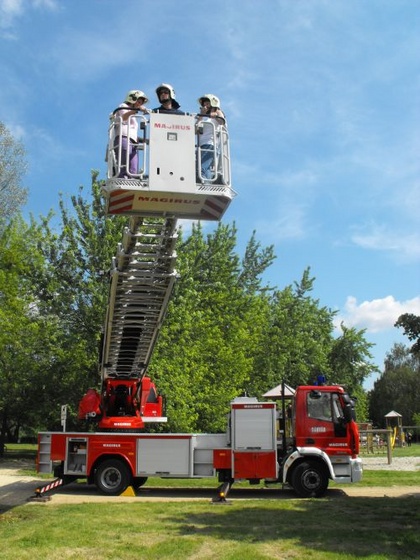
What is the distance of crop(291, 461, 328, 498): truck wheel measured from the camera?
13.1m

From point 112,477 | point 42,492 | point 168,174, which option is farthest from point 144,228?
point 112,477

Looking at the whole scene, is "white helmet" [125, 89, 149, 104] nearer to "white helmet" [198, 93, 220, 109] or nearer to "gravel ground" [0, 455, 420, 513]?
"white helmet" [198, 93, 220, 109]

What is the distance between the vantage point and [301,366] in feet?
127

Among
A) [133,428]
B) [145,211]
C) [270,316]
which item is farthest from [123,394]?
[270,316]

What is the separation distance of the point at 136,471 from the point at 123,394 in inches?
74.0

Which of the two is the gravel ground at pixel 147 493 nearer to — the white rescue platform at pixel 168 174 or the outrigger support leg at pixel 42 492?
the outrigger support leg at pixel 42 492

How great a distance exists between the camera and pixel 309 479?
1320 centimetres

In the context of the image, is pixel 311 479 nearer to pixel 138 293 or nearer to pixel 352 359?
pixel 138 293

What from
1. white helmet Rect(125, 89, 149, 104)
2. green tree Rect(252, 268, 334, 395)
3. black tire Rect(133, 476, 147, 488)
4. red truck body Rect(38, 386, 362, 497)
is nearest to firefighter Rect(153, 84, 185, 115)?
white helmet Rect(125, 89, 149, 104)

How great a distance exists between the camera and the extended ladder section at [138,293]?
952 centimetres

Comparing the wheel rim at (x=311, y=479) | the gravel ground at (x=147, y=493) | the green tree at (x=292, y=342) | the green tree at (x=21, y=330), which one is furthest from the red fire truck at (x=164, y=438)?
the green tree at (x=292, y=342)

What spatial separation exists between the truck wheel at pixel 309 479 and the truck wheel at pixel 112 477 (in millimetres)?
3727

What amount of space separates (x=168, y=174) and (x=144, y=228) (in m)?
2.06

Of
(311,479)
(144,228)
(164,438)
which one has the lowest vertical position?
(311,479)
